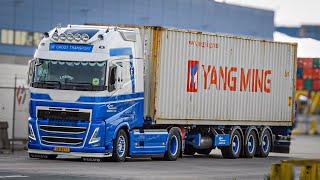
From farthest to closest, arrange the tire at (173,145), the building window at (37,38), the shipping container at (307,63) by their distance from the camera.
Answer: the building window at (37,38), the shipping container at (307,63), the tire at (173,145)

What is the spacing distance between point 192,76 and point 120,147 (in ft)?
14.0

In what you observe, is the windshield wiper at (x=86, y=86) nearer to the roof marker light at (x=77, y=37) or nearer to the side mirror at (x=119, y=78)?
the side mirror at (x=119, y=78)

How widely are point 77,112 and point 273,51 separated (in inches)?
420

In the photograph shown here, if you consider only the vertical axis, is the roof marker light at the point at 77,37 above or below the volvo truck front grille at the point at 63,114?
above

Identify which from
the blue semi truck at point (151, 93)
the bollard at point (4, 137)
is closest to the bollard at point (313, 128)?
the blue semi truck at point (151, 93)

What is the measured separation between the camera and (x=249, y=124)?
37812 mm

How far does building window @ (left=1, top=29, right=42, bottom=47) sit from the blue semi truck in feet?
83.7

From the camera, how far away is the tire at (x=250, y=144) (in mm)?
37656

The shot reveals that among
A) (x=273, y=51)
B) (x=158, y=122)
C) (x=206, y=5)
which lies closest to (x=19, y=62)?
(x=206, y=5)

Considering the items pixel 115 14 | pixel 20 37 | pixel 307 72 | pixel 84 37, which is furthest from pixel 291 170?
pixel 115 14

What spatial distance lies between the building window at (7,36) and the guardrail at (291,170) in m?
41.3

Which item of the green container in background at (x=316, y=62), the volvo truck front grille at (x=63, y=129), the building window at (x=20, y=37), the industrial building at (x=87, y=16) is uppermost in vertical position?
the industrial building at (x=87, y=16)

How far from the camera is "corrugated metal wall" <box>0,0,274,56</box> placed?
60781 millimetres

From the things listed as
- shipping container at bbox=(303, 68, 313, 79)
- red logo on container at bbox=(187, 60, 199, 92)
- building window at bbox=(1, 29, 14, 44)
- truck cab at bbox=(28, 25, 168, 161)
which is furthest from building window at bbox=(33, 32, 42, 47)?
truck cab at bbox=(28, 25, 168, 161)
